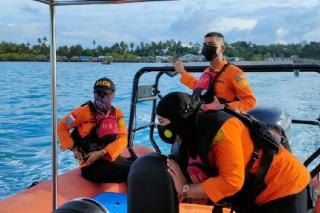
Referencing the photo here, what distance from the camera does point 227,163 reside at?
1414mm

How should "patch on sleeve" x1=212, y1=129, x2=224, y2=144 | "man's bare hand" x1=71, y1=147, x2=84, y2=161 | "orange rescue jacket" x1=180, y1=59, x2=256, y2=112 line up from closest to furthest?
"patch on sleeve" x1=212, y1=129, x2=224, y2=144, "orange rescue jacket" x1=180, y1=59, x2=256, y2=112, "man's bare hand" x1=71, y1=147, x2=84, y2=161

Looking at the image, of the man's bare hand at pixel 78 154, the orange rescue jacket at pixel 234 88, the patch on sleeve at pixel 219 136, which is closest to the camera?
the patch on sleeve at pixel 219 136

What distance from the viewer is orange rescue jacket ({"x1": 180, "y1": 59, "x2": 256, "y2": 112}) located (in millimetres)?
2850

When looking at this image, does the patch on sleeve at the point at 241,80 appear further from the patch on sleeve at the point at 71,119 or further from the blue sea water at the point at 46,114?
the blue sea water at the point at 46,114

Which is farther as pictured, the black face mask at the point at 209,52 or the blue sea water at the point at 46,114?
the blue sea water at the point at 46,114

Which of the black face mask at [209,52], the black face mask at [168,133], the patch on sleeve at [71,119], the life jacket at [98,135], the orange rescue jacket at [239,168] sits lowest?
the life jacket at [98,135]

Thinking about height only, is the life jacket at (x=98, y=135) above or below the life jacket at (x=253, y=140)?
below

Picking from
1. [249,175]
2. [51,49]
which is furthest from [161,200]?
[51,49]

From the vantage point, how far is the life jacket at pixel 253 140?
143 centimetres

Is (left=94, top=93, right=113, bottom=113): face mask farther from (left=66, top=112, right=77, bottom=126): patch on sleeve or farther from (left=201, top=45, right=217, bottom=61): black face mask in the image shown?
(left=201, top=45, right=217, bottom=61): black face mask

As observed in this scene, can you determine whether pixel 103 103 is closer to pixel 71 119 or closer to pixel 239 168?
pixel 71 119

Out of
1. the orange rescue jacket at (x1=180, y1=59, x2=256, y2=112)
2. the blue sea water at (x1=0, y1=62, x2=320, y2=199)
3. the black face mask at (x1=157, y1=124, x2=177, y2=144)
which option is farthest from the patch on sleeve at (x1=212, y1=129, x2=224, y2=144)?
the blue sea water at (x1=0, y1=62, x2=320, y2=199)

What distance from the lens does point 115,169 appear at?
3041mm

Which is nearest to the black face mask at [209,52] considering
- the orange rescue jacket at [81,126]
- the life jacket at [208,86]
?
the life jacket at [208,86]
